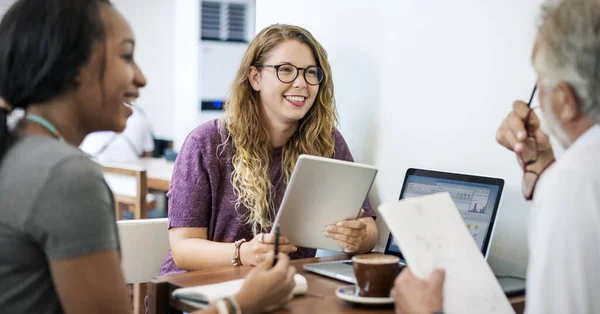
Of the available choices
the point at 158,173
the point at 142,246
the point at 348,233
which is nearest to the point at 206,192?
the point at 142,246

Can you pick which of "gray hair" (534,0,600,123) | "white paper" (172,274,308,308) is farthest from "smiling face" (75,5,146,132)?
"gray hair" (534,0,600,123)

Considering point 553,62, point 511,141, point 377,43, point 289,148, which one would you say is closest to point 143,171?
point 289,148

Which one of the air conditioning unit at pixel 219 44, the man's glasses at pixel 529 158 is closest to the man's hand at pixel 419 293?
the man's glasses at pixel 529 158

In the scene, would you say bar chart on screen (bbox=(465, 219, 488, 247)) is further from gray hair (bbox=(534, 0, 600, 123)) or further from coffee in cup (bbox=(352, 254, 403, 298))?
gray hair (bbox=(534, 0, 600, 123))

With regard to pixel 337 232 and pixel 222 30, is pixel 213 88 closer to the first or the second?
pixel 222 30

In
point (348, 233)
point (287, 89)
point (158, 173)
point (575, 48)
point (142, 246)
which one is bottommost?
point (158, 173)

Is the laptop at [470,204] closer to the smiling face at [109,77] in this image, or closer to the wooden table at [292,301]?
the wooden table at [292,301]

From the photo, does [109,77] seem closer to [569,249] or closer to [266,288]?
[266,288]

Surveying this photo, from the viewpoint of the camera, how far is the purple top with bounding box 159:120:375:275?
1929 mm

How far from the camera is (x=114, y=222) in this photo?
1.16 metres

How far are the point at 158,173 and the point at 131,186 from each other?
98cm

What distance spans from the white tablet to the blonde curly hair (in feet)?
0.70

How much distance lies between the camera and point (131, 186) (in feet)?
10.7

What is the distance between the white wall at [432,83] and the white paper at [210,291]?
583 mm
